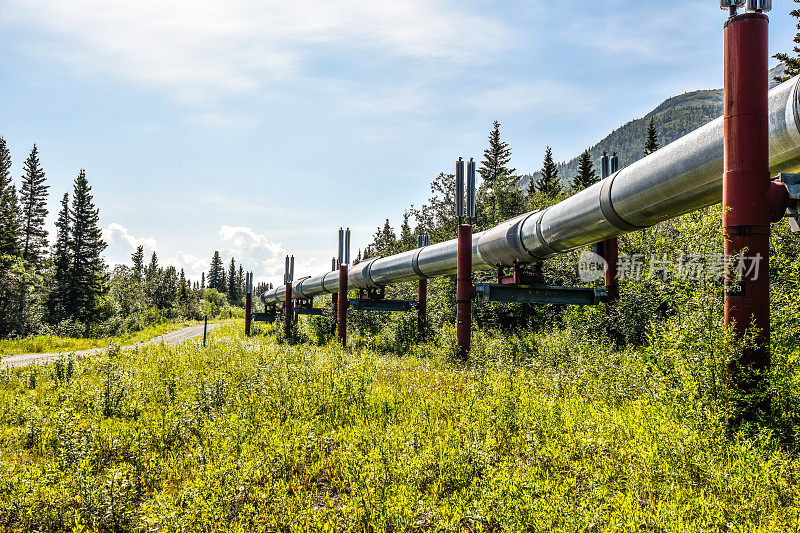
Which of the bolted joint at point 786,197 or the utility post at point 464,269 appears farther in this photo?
the utility post at point 464,269

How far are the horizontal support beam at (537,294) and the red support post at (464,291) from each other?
0.27 m

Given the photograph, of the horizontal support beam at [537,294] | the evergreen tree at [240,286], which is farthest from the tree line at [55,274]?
the evergreen tree at [240,286]

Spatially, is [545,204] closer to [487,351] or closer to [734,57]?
[487,351]

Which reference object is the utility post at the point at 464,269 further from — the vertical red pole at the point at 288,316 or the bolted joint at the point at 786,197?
the vertical red pole at the point at 288,316

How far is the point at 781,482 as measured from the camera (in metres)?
3.59

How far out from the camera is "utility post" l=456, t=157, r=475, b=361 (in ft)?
32.5

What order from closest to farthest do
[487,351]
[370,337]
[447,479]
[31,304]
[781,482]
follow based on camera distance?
[781,482]
[447,479]
[487,351]
[370,337]
[31,304]

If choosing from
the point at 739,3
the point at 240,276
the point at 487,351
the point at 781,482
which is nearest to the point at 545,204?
the point at 487,351

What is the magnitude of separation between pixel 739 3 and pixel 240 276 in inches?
4713

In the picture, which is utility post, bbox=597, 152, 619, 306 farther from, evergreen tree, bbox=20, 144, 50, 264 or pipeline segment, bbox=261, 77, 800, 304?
evergreen tree, bbox=20, 144, 50, 264

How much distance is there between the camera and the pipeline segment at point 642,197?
4.59 meters

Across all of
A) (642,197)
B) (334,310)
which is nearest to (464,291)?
(642,197)

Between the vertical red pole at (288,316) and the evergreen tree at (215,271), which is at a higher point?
the evergreen tree at (215,271)

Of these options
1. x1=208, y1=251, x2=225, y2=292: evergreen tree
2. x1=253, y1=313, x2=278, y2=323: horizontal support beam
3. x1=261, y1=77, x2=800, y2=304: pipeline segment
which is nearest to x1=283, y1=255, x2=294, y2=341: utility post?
x1=253, y1=313, x2=278, y2=323: horizontal support beam
